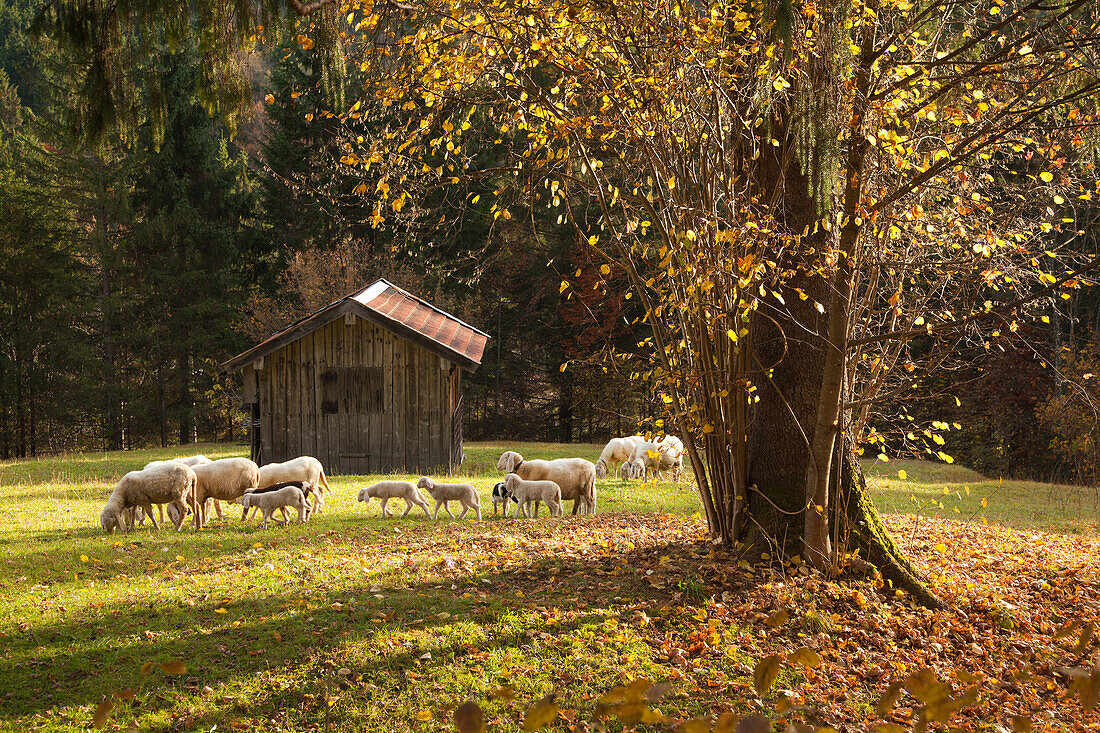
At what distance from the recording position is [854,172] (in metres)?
6.20

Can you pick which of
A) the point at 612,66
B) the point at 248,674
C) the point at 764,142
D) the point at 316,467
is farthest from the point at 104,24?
the point at 316,467

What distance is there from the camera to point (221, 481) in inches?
433

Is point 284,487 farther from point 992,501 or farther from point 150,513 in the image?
point 992,501

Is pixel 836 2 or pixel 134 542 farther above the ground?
pixel 836 2

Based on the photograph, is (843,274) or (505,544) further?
(505,544)

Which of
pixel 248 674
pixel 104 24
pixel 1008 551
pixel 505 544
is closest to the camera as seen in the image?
pixel 248 674

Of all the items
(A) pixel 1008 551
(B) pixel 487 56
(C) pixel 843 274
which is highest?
(B) pixel 487 56

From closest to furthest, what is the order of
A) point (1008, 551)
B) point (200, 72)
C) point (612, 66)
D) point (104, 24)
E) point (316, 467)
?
1. point (104, 24)
2. point (200, 72)
3. point (612, 66)
4. point (1008, 551)
5. point (316, 467)

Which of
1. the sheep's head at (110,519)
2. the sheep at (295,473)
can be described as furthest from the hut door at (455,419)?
the sheep's head at (110,519)

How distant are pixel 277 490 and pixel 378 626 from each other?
18.0 feet

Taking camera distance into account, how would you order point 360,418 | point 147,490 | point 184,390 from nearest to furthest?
point 147,490, point 360,418, point 184,390

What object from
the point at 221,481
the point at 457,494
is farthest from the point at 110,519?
the point at 457,494

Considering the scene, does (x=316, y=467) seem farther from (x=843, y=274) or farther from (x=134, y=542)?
(x=843, y=274)

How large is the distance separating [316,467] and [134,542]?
11.7 feet
